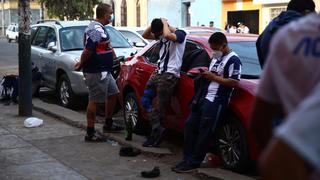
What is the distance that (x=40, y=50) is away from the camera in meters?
11.6

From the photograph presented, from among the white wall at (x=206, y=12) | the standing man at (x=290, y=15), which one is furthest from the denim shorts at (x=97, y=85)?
the white wall at (x=206, y=12)

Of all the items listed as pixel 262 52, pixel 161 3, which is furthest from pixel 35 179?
pixel 161 3

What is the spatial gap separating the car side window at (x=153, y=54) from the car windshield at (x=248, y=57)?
1.13 metres

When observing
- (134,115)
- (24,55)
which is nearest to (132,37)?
(24,55)

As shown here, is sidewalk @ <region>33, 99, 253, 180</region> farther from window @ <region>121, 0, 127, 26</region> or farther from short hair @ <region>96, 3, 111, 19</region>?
window @ <region>121, 0, 127, 26</region>

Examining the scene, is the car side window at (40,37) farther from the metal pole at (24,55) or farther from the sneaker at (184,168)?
the sneaker at (184,168)

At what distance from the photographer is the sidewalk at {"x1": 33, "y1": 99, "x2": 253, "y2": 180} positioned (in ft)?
18.1

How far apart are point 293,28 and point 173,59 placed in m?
4.37

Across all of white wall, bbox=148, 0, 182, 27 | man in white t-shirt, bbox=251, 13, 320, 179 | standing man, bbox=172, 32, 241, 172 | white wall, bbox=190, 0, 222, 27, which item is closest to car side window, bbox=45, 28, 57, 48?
standing man, bbox=172, 32, 241, 172

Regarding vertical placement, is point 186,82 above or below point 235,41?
below

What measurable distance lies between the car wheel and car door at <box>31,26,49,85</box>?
6.12 metres

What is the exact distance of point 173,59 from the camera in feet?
21.1

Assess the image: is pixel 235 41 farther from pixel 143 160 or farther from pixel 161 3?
pixel 161 3

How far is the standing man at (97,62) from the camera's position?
704 centimetres
